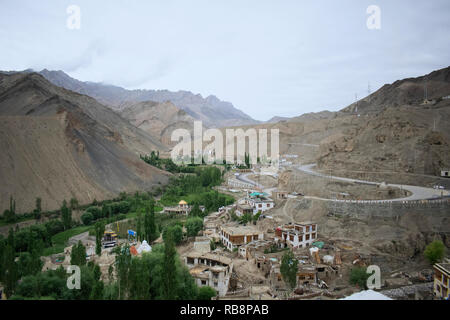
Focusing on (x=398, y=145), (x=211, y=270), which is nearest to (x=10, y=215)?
(x=211, y=270)

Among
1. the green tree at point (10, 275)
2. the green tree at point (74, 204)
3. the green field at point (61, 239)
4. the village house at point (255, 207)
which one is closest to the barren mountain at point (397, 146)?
the village house at point (255, 207)

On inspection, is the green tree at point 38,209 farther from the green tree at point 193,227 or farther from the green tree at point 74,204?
the green tree at point 193,227

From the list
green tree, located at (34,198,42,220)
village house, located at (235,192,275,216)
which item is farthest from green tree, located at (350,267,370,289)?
green tree, located at (34,198,42,220)

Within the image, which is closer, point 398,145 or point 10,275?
point 10,275

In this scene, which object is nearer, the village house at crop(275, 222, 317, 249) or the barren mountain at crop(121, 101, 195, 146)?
the village house at crop(275, 222, 317, 249)

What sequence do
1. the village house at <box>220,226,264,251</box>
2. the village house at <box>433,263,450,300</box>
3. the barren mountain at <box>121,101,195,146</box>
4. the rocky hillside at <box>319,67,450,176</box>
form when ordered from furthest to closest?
the barren mountain at <box>121,101,195,146</box> → the rocky hillside at <box>319,67,450,176</box> → the village house at <box>220,226,264,251</box> → the village house at <box>433,263,450,300</box>

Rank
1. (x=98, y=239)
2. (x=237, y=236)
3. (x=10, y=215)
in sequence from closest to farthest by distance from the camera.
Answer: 1. (x=98, y=239)
2. (x=237, y=236)
3. (x=10, y=215)

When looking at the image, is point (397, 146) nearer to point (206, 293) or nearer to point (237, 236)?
Answer: point (237, 236)

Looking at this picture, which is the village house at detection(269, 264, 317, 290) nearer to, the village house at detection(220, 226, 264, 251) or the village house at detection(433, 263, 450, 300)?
the village house at detection(220, 226, 264, 251)
